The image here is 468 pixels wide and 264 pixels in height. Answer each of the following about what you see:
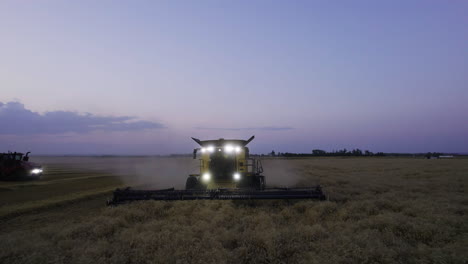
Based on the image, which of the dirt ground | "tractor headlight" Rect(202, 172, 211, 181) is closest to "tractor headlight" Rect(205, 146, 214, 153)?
"tractor headlight" Rect(202, 172, 211, 181)

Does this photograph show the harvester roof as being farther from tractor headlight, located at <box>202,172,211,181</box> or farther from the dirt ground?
the dirt ground

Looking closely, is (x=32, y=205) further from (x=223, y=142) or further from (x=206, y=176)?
(x=223, y=142)

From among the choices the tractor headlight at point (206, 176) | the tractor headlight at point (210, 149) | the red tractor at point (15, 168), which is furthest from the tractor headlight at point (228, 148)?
the red tractor at point (15, 168)

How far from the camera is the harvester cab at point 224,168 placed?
13.3 meters

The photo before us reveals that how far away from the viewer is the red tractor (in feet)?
76.4

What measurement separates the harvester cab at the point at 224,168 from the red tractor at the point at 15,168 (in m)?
18.8

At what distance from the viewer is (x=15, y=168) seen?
23422mm

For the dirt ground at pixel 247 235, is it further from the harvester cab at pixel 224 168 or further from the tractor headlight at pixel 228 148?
the tractor headlight at pixel 228 148

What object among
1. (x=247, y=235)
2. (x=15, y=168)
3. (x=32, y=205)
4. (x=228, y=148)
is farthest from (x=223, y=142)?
(x=15, y=168)

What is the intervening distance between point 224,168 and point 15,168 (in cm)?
2052


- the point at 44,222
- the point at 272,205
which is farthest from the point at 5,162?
the point at 272,205

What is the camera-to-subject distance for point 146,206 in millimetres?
9859

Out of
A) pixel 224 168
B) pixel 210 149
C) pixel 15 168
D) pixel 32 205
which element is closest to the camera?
pixel 32 205

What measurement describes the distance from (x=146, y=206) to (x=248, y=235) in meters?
4.76
